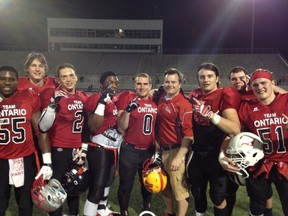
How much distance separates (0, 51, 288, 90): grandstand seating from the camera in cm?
4134

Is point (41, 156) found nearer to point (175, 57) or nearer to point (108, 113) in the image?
point (108, 113)

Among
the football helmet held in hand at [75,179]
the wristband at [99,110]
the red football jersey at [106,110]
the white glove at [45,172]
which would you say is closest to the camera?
the white glove at [45,172]

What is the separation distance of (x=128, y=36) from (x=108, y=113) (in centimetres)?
4567

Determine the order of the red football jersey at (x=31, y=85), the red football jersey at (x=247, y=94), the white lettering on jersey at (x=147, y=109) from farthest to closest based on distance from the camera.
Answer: the white lettering on jersey at (x=147, y=109) < the red football jersey at (x=247, y=94) < the red football jersey at (x=31, y=85)

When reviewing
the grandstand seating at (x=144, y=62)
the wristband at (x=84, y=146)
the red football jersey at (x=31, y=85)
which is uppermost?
the grandstand seating at (x=144, y=62)

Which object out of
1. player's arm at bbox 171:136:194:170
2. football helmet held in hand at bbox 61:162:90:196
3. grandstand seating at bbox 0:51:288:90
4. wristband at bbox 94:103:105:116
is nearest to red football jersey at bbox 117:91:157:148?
player's arm at bbox 171:136:194:170

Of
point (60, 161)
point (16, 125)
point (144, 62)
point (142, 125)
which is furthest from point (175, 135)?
point (144, 62)

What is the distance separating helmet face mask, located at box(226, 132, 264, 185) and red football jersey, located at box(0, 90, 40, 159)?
248 cm

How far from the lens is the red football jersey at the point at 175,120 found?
4.09 metres

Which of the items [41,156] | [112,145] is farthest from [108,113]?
[41,156]

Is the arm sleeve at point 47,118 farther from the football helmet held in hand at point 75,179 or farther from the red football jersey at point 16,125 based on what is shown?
the football helmet held in hand at point 75,179

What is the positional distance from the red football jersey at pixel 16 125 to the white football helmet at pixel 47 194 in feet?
1.39

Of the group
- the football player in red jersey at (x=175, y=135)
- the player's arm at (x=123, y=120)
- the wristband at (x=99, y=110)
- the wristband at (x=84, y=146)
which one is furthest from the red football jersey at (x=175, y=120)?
the wristband at (x=84, y=146)

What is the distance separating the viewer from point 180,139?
4227 mm
